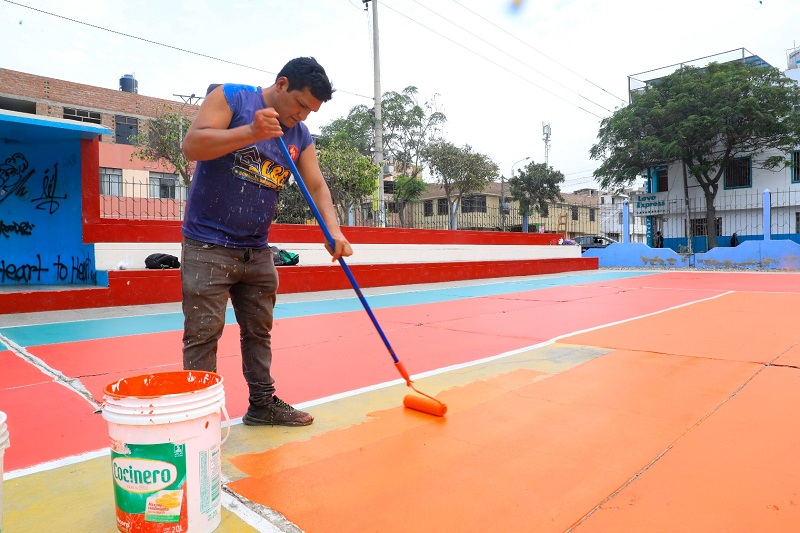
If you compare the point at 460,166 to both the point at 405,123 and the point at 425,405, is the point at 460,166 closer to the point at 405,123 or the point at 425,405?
the point at 405,123

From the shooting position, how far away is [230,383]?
143 inches

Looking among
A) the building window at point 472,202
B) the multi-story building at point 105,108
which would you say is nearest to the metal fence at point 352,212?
the building window at point 472,202

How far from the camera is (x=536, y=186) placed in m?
37.0

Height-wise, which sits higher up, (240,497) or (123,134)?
(123,134)

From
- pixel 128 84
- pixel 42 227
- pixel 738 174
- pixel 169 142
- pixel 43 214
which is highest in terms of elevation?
pixel 128 84

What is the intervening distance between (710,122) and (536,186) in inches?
532

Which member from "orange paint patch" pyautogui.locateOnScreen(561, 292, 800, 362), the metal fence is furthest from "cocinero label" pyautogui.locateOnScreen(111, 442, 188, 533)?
the metal fence

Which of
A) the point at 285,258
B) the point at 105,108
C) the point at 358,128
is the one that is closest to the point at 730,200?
the point at 358,128

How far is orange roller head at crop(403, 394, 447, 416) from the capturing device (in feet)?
9.51

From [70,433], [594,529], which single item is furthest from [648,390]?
[70,433]

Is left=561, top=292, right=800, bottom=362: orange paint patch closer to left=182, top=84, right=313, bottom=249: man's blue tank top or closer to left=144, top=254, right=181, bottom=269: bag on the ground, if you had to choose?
left=182, top=84, right=313, bottom=249: man's blue tank top

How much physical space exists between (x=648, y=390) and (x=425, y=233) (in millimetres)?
11498

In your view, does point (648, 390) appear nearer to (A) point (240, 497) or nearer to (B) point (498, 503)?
(B) point (498, 503)

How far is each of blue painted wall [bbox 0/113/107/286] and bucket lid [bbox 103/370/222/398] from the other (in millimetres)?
7820
